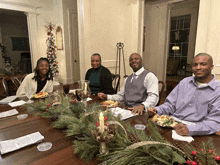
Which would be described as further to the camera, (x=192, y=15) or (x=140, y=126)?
(x=192, y=15)

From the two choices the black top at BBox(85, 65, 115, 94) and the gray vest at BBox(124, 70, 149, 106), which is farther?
the black top at BBox(85, 65, 115, 94)

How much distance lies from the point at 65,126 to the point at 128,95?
1076 millimetres

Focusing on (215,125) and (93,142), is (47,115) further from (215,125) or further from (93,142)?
(215,125)

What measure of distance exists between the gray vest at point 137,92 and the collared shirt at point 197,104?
1.44ft

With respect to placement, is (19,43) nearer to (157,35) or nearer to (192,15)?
(157,35)

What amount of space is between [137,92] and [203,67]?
32.2 inches

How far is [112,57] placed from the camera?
15.3ft

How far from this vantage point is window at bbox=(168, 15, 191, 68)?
28.3ft

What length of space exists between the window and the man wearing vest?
7.71m

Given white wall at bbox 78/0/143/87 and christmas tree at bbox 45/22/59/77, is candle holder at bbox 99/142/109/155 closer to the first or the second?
white wall at bbox 78/0/143/87

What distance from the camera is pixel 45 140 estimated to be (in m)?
0.94

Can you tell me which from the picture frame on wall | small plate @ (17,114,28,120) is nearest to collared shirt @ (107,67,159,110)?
small plate @ (17,114,28,120)

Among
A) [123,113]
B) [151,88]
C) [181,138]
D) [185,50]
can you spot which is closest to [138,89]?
[151,88]

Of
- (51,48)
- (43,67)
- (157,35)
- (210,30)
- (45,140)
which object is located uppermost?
(157,35)
